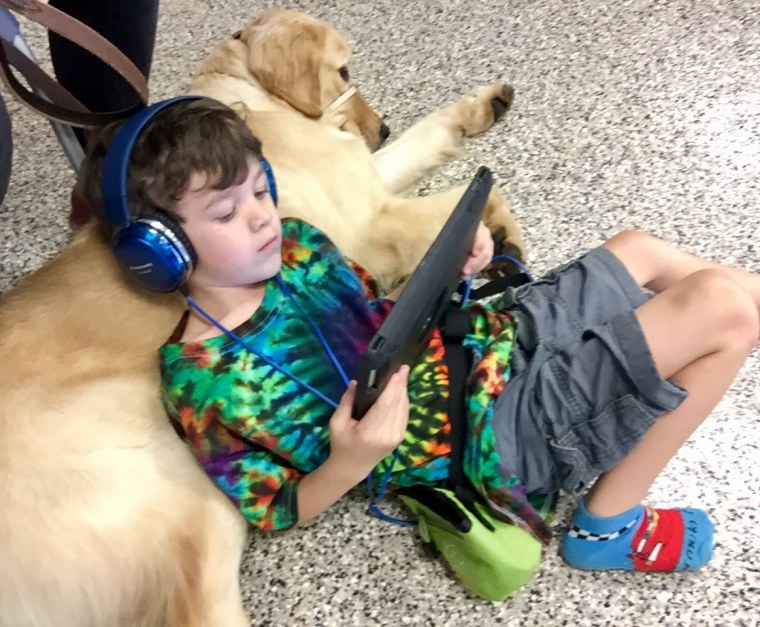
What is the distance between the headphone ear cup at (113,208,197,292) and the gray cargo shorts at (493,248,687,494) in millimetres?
458

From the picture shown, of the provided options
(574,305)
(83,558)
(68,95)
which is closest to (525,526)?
(574,305)

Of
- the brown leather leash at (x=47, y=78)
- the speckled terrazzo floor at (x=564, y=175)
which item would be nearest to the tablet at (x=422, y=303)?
the speckled terrazzo floor at (x=564, y=175)

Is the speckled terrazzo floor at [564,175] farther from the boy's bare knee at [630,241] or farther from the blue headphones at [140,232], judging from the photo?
the blue headphones at [140,232]

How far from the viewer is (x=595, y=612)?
995mm

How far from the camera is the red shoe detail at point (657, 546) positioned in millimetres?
993

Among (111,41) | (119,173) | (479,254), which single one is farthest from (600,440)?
(111,41)

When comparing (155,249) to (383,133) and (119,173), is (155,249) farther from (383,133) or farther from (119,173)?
(383,133)

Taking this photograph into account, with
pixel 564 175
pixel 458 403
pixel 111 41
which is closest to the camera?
pixel 458 403

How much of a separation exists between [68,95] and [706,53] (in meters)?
1.46

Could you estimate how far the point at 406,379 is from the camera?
0.88m

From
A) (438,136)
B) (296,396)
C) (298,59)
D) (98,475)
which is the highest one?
(298,59)

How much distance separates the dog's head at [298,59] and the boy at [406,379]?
1.32ft

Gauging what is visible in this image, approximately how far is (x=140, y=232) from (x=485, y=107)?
0.98 m

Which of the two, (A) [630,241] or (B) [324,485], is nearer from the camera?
(B) [324,485]
